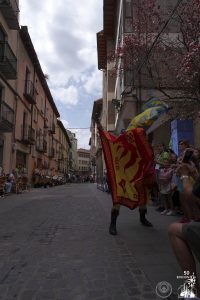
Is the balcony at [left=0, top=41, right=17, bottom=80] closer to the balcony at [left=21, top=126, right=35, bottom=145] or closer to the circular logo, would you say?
the balcony at [left=21, top=126, right=35, bottom=145]

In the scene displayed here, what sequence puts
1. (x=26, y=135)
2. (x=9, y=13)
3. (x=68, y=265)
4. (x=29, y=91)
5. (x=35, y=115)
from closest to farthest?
(x=68, y=265) → (x=9, y=13) → (x=26, y=135) → (x=29, y=91) → (x=35, y=115)

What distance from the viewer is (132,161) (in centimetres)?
665

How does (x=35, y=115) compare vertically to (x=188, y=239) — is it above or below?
above

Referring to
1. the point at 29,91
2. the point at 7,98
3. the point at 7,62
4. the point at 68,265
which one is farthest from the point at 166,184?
the point at 29,91

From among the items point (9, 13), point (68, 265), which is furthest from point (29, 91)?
point (68, 265)

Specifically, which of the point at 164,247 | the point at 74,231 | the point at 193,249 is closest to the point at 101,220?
the point at 74,231

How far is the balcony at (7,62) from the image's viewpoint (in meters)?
20.9

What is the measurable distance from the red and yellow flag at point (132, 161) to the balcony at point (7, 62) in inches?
627

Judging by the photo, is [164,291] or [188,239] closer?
[188,239]

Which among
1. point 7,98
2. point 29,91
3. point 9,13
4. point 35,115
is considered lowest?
point 7,98

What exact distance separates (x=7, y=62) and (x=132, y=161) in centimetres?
1628

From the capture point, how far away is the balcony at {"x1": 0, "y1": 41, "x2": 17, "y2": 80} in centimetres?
2088

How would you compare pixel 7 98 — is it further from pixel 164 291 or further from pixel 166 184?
pixel 164 291

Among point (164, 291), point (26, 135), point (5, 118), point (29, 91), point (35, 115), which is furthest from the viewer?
point (35, 115)
